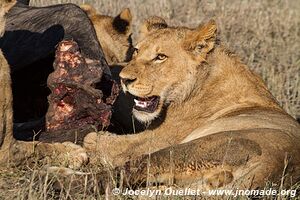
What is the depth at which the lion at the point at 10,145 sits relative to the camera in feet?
18.7

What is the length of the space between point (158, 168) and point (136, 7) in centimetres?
779

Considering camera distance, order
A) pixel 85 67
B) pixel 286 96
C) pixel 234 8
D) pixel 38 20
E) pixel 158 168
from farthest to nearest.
A: pixel 234 8 → pixel 286 96 → pixel 38 20 → pixel 85 67 → pixel 158 168

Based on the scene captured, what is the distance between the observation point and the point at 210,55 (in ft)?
21.6

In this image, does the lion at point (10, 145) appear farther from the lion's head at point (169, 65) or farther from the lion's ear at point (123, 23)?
the lion's ear at point (123, 23)

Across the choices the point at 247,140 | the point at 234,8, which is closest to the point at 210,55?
the point at 247,140

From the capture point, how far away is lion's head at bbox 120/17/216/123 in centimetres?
636

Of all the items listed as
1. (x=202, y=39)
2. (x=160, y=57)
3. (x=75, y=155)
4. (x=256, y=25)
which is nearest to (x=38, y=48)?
(x=160, y=57)

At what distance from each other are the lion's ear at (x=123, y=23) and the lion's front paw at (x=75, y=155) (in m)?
2.60

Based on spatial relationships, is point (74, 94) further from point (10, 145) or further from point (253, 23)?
point (253, 23)

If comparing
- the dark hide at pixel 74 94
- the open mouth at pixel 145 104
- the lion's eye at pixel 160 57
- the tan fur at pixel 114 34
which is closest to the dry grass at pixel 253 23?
the tan fur at pixel 114 34

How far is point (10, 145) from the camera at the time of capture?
582cm

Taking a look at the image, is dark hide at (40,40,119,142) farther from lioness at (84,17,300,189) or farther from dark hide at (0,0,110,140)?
dark hide at (0,0,110,140)

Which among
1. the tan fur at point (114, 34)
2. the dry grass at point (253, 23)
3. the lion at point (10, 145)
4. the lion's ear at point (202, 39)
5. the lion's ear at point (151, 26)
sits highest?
the lion's ear at point (202, 39)

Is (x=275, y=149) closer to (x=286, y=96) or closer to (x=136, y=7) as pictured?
(x=286, y=96)
